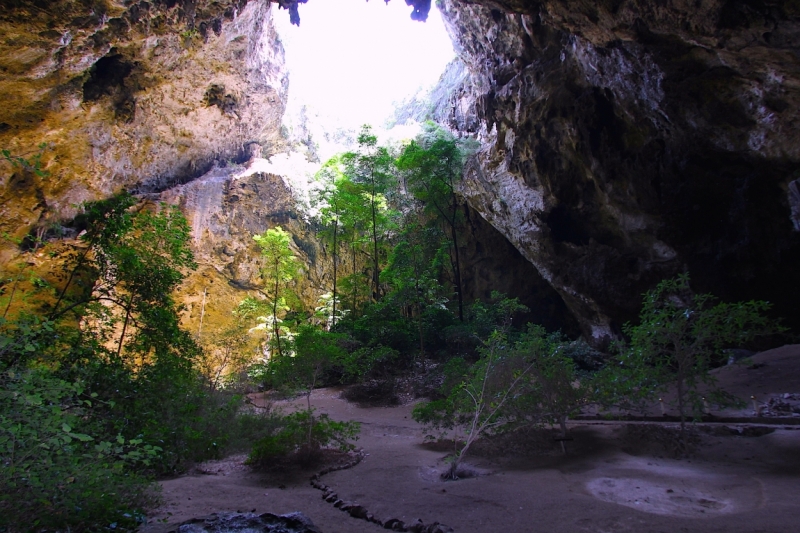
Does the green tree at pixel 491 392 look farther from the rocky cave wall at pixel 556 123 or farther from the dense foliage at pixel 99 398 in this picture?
the rocky cave wall at pixel 556 123

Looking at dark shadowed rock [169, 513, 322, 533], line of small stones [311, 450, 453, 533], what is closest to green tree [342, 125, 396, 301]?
line of small stones [311, 450, 453, 533]

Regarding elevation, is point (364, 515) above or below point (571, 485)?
below

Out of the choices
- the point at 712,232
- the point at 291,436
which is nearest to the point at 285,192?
the point at 291,436

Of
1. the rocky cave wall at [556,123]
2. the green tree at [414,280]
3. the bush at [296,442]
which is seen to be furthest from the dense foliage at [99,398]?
the green tree at [414,280]

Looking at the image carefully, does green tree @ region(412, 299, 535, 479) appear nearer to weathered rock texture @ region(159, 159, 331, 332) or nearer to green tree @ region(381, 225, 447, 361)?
green tree @ region(381, 225, 447, 361)

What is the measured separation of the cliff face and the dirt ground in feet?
15.6

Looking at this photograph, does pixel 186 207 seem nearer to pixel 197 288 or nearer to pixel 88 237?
pixel 197 288

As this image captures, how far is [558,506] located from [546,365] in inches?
125

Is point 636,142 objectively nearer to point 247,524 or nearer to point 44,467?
point 247,524

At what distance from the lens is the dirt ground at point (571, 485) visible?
4.73 m

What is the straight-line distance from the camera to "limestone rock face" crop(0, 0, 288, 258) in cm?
952

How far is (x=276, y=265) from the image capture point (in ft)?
63.6

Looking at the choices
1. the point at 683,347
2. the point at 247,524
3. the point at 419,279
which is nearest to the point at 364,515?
the point at 247,524

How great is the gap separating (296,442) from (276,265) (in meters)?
12.6
